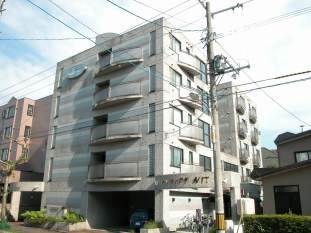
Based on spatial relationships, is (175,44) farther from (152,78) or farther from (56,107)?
(56,107)

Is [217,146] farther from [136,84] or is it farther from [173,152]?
[136,84]

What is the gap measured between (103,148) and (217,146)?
59.2 ft

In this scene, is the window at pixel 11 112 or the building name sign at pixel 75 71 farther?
the window at pixel 11 112

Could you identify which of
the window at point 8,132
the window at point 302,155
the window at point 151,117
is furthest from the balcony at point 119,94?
the window at point 8,132

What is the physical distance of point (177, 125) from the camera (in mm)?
29891

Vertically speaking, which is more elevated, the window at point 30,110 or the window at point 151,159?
the window at point 30,110

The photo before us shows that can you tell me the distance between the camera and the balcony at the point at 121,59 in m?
31.3

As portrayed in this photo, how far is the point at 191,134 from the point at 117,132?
691cm

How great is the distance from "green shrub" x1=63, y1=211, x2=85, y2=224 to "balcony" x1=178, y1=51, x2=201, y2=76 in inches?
676

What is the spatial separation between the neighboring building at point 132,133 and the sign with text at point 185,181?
0.07m

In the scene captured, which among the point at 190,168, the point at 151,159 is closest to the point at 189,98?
the point at 190,168

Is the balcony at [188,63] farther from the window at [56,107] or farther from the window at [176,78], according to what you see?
the window at [56,107]

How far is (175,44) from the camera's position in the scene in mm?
32375

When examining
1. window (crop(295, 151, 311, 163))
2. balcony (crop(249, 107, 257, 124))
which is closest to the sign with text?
window (crop(295, 151, 311, 163))
